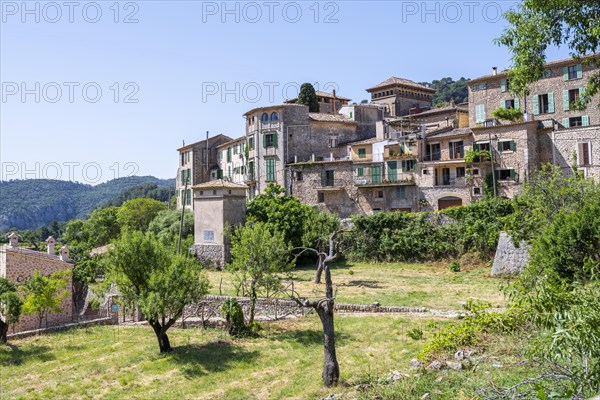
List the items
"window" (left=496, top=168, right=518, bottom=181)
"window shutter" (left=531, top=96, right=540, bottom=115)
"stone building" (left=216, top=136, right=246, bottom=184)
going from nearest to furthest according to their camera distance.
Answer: "window" (left=496, top=168, right=518, bottom=181) < "window shutter" (left=531, top=96, right=540, bottom=115) < "stone building" (left=216, top=136, right=246, bottom=184)

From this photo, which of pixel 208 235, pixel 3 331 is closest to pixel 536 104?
pixel 208 235

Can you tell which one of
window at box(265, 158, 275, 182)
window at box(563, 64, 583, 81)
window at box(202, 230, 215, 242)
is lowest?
window at box(202, 230, 215, 242)

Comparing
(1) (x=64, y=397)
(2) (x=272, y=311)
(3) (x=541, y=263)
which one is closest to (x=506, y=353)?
(3) (x=541, y=263)

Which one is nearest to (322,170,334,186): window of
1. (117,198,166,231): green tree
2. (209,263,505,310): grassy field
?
(209,263,505,310): grassy field

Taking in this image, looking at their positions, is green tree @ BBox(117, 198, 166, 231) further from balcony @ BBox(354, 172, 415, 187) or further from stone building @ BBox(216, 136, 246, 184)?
balcony @ BBox(354, 172, 415, 187)

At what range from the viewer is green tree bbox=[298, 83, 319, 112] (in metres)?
64.4

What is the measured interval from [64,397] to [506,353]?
44.8 ft

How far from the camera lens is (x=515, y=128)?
43.2 m

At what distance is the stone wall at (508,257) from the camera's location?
3291cm

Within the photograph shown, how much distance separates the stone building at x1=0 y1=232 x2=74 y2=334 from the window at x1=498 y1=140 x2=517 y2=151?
3401 cm

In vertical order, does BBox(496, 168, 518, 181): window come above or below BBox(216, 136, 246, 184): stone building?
below

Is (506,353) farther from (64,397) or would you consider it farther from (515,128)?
(515,128)

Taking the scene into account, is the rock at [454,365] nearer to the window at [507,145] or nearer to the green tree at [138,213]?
the window at [507,145]

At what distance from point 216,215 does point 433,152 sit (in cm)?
2061
